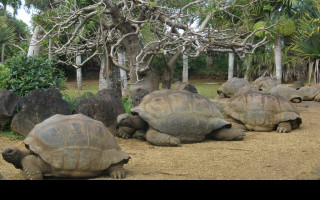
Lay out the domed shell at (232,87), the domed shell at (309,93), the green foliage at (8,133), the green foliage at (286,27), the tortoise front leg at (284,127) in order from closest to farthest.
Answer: the green foliage at (8,133) → the tortoise front leg at (284,127) → the domed shell at (309,93) → the domed shell at (232,87) → the green foliage at (286,27)

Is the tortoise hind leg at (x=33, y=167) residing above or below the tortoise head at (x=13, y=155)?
below

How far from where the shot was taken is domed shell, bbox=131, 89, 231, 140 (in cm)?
535

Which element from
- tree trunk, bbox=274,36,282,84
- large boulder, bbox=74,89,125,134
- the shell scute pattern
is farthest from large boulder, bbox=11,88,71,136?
tree trunk, bbox=274,36,282,84

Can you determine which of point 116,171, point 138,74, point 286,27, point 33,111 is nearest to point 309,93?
point 286,27

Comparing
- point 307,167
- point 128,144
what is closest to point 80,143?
point 128,144

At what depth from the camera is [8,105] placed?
225 inches

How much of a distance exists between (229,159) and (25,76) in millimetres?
4149

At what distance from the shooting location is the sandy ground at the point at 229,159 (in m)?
3.56

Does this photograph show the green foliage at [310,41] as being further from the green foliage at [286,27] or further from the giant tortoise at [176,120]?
the giant tortoise at [176,120]

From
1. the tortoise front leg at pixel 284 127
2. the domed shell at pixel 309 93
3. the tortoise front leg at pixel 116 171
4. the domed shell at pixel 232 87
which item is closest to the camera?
the tortoise front leg at pixel 116 171

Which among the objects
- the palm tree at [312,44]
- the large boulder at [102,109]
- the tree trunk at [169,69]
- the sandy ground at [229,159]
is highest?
the palm tree at [312,44]

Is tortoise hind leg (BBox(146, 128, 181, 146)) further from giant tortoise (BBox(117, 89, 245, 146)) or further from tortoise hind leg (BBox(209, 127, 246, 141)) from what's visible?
tortoise hind leg (BBox(209, 127, 246, 141))

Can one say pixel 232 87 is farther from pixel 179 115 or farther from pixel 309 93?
pixel 179 115

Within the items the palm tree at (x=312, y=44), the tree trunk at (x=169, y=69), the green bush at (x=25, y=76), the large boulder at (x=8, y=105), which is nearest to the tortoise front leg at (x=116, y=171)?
the large boulder at (x=8, y=105)
